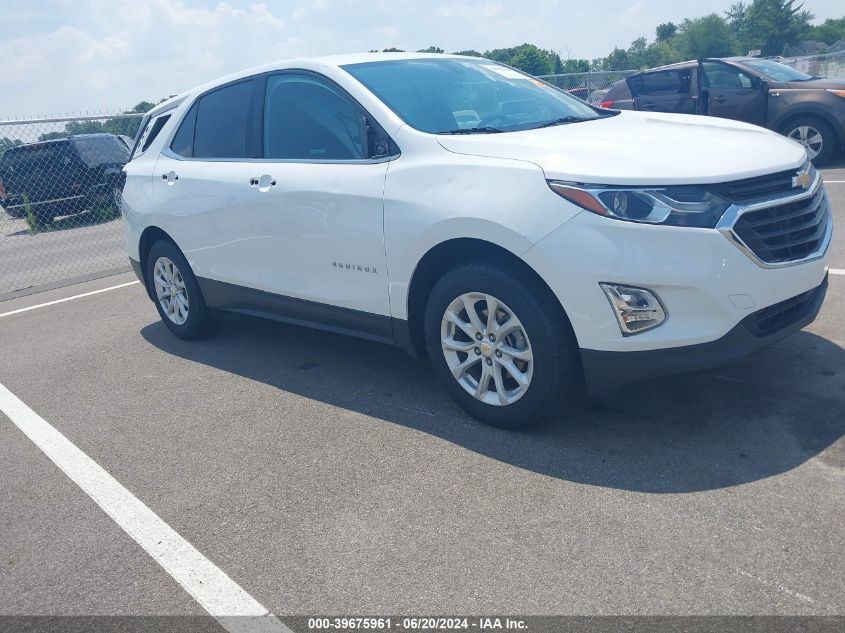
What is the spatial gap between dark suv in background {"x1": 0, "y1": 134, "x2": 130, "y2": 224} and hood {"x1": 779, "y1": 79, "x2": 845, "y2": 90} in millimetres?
10490

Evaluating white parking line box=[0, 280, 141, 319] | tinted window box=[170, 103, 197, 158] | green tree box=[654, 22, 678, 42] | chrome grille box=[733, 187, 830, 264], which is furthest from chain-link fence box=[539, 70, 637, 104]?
Result: green tree box=[654, 22, 678, 42]

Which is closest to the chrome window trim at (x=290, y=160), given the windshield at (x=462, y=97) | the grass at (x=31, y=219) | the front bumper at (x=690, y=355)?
the windshield at (x=462, y=97)

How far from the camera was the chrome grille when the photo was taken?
344cm

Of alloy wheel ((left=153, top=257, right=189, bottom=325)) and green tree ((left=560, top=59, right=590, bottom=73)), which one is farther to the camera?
green tree ((left=560, top=59, right=590, bottom=73))

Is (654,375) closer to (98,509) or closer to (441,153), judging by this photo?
(441,153)

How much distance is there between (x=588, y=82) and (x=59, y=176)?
1291cm

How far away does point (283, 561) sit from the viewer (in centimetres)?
312

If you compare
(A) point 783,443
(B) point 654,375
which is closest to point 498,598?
(B) point 654,375

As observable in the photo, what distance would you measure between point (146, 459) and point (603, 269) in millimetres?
2472

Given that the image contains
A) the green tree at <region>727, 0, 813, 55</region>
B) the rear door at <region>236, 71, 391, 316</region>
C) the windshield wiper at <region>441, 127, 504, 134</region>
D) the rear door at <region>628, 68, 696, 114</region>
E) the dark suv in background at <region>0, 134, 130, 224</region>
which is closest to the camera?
the windshield wiper at <region>441, 127, 504, 134</region>

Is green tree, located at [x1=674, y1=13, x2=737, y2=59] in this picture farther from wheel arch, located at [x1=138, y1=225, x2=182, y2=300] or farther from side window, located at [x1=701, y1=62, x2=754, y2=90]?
wheel arch, located at [x1=138, y1=225, x2=182, y2=300]

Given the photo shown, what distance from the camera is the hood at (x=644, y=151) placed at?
3459 mm

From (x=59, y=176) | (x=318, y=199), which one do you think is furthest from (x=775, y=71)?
(x=59, y=176)

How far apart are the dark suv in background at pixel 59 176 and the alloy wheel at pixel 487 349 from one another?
423 inches
